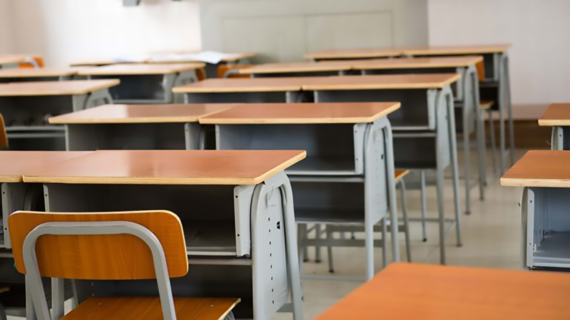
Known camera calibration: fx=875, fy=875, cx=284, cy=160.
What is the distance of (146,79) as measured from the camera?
6816 millimetres

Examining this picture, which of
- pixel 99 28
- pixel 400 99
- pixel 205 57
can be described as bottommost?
pixel 400 99

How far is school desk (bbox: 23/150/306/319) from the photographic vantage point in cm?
239

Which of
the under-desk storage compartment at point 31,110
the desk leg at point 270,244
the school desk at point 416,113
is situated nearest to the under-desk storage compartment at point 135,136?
the school desk at point 416,113

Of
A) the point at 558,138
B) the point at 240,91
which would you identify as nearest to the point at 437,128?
the point at 240,91

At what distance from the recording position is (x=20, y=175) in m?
2.47

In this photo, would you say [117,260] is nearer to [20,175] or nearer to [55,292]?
[55,292]

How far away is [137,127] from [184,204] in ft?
3.99

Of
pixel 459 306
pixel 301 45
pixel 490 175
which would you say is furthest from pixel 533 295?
pixel 301 45

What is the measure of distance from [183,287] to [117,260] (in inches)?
32.5

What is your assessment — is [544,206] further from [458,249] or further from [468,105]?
[468,105]

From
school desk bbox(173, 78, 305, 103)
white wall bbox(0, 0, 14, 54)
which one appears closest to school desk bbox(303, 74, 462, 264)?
school desk bbox(173, 78, 305, 103)

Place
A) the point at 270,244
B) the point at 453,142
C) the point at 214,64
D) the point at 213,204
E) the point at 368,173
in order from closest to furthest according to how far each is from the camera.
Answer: the point at 270,244
the point at 213,204
the point at 368,173
the point at 453,142
the point at 214,64

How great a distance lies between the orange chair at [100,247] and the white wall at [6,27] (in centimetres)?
903

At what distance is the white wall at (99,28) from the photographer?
9.88m
